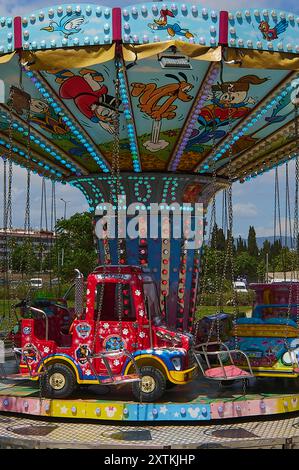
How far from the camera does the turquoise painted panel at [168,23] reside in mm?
6449

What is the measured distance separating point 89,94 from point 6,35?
1268 mm

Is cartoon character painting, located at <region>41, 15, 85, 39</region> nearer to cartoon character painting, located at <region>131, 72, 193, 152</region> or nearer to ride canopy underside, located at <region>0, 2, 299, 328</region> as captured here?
ride canopy underside, located at <region>0, 2, 299, 328</region>

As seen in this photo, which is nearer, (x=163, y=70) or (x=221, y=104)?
(x=163, y=70)

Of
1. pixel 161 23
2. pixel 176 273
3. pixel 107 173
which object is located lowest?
pixel 176 273

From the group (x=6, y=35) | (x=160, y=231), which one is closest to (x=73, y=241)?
(x=160, y=231)

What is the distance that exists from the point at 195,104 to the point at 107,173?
2.77 m

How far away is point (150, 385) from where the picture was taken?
21.9 feet

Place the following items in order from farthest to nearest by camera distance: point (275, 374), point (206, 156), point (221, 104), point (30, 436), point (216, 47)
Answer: point (206, 156) → point (221, 104) → point (275, 374) → point (216, 47) → point (30, 436)

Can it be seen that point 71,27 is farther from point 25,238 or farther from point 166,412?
point 25,238

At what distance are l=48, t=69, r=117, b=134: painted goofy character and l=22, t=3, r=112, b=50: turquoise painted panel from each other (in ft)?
1.39

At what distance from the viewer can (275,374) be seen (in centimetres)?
739

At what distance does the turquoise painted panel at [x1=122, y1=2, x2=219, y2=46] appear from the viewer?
6.45 meters

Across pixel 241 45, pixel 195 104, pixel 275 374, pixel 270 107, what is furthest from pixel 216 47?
pixel 275 374
